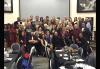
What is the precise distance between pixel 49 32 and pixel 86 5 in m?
0.51

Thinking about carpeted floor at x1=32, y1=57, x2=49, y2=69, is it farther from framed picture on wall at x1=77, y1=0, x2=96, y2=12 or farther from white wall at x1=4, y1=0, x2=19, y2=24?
framed picture on wall at x1=77, y1=0, x2=96, y2=12

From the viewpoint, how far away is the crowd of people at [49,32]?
2.40 meters

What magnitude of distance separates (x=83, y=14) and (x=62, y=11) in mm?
239

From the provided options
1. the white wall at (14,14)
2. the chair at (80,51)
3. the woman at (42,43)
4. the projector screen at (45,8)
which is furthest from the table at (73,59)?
the white wall at (14,14)

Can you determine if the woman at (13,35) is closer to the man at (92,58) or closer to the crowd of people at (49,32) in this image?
the crowd of people at (49,32)

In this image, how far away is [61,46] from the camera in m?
2.45

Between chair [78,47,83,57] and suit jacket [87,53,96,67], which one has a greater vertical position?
chair [78,47,83,57]

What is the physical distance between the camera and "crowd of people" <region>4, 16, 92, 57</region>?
240 cm

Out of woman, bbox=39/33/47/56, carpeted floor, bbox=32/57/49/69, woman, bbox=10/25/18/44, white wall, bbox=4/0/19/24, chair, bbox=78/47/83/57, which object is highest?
white wall, bbox=4/0/19/24

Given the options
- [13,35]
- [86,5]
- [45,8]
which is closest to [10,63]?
[13,35]

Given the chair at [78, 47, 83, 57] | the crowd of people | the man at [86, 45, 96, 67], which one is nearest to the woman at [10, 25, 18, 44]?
the crowd of people

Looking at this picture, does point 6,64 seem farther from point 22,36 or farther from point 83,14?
point 83,14

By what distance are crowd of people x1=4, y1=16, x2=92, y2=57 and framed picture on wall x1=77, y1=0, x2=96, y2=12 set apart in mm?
101
